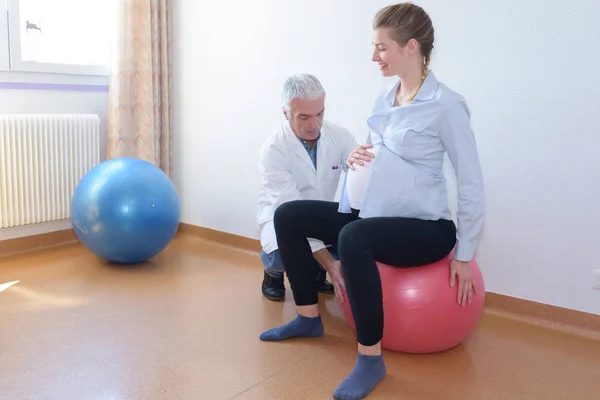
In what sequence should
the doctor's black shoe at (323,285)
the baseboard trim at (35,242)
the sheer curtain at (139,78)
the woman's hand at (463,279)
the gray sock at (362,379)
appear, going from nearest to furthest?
the gray sock at (362,379) → the woman's hand at (463,279) → the doctor's black shoe at (323,285) → the baseboard trim at (35,242) → the sheer curtain at (139,78)

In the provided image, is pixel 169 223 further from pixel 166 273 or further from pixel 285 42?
pixel 285 42

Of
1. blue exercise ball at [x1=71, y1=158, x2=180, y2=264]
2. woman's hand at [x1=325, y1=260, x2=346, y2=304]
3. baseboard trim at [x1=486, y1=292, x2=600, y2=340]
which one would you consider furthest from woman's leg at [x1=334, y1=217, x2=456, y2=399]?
blue exercise ball at [x1=71, y1=158, x2=180, y2=264]

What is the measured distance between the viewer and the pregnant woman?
1740 mm

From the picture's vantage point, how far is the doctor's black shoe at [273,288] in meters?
2.58

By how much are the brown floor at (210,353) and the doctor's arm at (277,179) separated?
1.59ft

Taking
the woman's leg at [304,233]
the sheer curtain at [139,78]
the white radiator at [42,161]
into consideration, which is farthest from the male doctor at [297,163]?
the white radiator at [42,161]

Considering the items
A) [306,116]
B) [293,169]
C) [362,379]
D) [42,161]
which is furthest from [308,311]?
[42,161]

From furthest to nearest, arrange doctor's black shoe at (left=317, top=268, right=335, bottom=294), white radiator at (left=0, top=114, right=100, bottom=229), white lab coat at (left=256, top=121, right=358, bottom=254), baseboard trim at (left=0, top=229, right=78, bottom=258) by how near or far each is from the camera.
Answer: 1. baseboard trim at (left=0, top=229, right=78, bottom=258)
2. white radiator at (left=0, top=114, right=100, bottom=229)
3. doctor's black shoe at (left=317, top=268, right=335, bottom=294)
4. white lab coat at (left=256, top=121, right=358, bottom=254)

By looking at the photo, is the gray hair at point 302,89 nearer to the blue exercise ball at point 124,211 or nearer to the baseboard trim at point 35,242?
the blue exercise ball at point 124,211

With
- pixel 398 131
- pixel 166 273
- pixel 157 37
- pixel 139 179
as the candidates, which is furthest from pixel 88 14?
pixel 398 131

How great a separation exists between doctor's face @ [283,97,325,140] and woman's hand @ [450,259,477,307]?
0.76 m

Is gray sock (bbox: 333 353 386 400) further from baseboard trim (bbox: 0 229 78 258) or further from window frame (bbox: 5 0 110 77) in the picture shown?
window frame (bbox: 5 0 110 77)

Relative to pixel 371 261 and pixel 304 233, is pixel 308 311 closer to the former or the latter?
pixel 304 233

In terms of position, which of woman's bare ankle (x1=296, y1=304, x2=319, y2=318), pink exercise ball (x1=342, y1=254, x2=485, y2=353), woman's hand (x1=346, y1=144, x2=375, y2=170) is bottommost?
woman's bare ankle (x1=296, y1=304, x2=319, y2=318)
